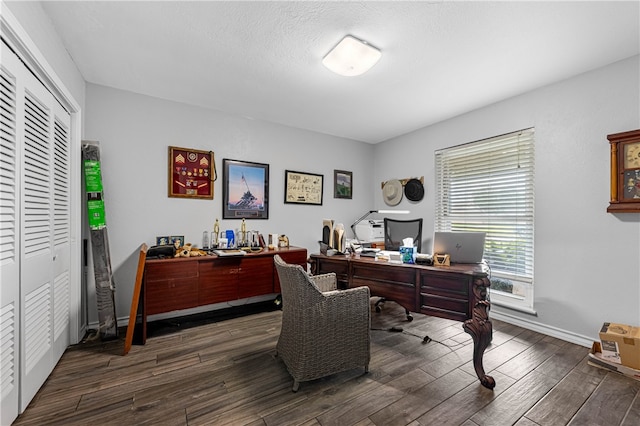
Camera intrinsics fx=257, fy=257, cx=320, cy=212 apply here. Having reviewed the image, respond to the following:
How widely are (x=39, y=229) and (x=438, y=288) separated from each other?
291 centimetres

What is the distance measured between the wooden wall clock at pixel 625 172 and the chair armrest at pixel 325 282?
99.7 inches

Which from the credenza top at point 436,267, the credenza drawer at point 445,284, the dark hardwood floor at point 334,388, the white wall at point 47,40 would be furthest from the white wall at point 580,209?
the white wall at point 47,40

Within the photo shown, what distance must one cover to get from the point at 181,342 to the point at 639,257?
412 cm

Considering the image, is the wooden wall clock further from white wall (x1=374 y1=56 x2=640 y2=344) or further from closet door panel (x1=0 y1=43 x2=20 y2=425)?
closet door panel (x1=0 y1=43 x2=20 y2=425)

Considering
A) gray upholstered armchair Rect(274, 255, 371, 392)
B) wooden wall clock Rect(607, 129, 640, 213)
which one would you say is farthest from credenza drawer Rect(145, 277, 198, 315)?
wooden wall clock Rect(607, 129, 640, 213)

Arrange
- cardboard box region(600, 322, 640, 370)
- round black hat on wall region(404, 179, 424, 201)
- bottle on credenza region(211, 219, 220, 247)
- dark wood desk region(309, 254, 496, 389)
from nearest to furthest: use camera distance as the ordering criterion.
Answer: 1. dark wood desk region(309, 254, 496, 389)
2. cardboard box region(600, 322, 640, 370)
3. bottle on credenza region(211, 219, 220, 247)
4. round black hat on wall region(404, 179, 424, 201)

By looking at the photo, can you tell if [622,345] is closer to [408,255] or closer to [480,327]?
[480,327]

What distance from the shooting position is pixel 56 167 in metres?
2.07

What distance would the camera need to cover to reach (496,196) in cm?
318

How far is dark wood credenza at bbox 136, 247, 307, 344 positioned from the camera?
246 centimetres

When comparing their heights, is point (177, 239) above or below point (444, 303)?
above

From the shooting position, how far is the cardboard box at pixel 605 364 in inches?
75.7

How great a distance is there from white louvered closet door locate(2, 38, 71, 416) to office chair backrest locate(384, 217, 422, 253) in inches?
132

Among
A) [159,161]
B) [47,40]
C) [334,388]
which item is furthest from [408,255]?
[47,40]
